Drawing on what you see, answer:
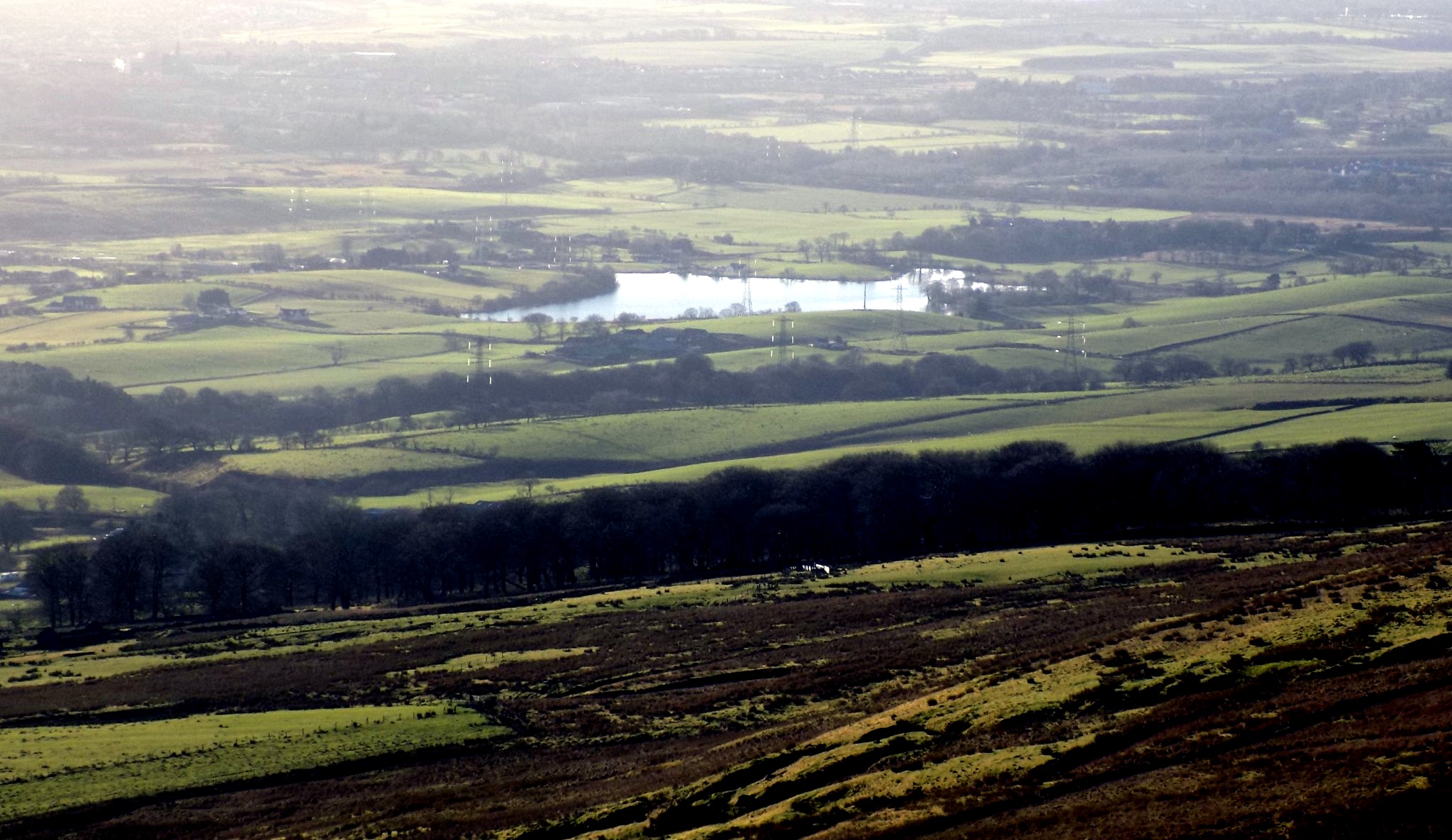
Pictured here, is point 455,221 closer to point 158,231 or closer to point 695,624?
point 158,231

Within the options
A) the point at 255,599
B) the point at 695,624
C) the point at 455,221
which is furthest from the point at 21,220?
the point at 695,624

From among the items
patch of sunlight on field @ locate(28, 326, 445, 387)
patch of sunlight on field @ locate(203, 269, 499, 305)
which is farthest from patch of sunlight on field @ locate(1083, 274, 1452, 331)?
patch of sunlight on field @ locate(203, 269, 499, 305)

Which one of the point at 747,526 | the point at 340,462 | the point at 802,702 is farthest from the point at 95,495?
the point at 802,702

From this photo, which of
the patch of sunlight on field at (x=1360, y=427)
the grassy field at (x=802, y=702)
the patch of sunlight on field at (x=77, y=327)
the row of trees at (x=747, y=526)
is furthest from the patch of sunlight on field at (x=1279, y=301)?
the grassy field at (x=802, y=702)

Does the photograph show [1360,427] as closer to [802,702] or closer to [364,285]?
[802,702]

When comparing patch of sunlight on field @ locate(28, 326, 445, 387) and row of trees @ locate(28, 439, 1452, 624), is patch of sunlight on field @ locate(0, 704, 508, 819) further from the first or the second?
patch of sunlight on field @ locate(28, 326, 445, 387)

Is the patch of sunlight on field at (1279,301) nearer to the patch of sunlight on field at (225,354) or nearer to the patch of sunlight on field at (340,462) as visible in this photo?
the patch of sunlight on field at (225,354)
